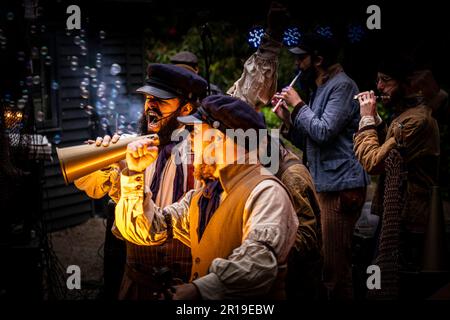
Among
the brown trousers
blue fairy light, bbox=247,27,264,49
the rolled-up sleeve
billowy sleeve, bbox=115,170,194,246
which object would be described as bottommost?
the brown trousers

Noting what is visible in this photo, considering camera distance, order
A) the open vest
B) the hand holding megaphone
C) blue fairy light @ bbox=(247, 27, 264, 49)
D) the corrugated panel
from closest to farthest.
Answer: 1. the open vest
2. the hand holding megaphone
3. blue fairy light @ bbox=(247, 27, 264, 49)
4. the corrugated panel

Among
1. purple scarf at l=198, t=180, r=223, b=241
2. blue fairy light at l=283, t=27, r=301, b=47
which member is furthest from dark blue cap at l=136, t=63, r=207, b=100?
blue fairy light at l=283, t=27, r=301, b=47

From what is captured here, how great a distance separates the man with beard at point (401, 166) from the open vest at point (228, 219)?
1.91m

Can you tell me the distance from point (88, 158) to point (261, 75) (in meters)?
1.67

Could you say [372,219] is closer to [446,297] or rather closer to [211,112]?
[446,297]

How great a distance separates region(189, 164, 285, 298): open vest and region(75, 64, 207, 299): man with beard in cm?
81

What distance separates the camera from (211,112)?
3037 mm

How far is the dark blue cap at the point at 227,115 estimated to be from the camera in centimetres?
300

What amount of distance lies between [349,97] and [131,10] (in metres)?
6.39

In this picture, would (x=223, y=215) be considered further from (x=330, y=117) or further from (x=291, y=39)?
(x=291, y=39)

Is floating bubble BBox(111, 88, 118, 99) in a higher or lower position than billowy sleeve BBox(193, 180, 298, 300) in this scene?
higher

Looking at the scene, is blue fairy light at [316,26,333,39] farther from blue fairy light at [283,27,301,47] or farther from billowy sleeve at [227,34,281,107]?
billowy sleeve at [227,34,281,107]

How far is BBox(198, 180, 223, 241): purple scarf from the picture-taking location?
10.4 feet

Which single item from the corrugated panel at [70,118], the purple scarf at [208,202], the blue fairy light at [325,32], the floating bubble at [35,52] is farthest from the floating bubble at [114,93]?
the purple scarf at [208,202]
